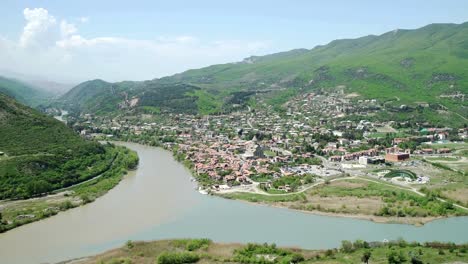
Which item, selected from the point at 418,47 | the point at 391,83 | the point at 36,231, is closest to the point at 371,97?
the point at 391,83

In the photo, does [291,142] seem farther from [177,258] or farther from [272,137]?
[177,258]

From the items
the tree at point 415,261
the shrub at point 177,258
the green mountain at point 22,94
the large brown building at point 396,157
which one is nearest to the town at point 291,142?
the large brown building at point 396,157

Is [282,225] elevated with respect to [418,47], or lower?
lower

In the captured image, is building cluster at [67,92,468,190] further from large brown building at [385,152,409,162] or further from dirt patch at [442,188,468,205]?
dirt patch at [442,188,468,205]

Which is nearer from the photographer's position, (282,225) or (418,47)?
(282,225)

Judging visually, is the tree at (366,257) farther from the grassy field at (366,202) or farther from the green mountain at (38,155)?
the green mountain at (38,155)

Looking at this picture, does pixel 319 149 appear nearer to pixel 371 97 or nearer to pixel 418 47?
pixel 371 97

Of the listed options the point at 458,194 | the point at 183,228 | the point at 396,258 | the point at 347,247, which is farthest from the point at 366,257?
the point at 458,194
